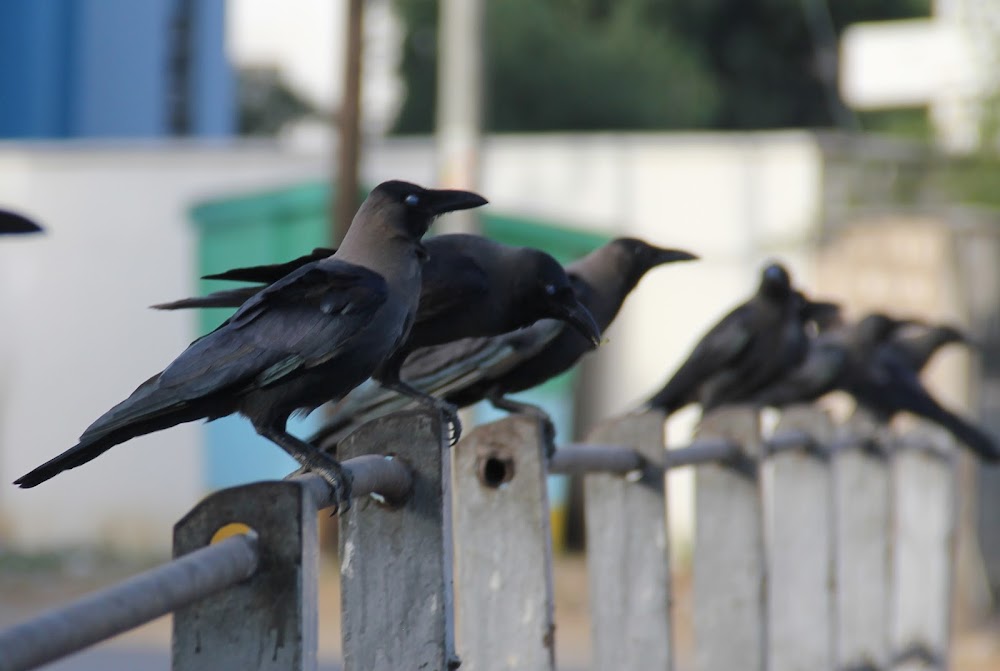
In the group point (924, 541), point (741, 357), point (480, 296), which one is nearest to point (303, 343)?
point (480, 296)

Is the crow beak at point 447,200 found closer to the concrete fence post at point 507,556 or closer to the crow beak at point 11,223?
the concrete fence post at point 507,556

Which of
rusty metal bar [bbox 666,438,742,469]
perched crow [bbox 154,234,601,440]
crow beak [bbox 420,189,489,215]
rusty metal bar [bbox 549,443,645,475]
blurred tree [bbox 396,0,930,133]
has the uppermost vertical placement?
blurred tree [bbox 396,0,930,133]

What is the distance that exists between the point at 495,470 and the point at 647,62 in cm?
2207

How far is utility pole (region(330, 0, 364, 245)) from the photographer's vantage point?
11484 millimetres

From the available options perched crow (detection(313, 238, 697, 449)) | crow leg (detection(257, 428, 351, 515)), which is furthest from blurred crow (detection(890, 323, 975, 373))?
crow leg (detection(257, 428, 351, 515))

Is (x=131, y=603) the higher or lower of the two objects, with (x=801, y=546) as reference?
higher

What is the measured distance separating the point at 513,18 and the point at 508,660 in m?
22.2

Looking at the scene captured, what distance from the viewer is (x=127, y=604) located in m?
1.68

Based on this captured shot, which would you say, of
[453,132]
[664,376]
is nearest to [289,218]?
[453,132]

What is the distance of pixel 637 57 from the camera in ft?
81.4

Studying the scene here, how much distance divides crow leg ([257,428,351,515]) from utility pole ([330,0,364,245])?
28.5 feet

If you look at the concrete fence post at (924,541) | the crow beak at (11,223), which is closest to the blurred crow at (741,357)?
the concrete fence post at (924,541)

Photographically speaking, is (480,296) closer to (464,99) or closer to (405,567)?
(405,567)

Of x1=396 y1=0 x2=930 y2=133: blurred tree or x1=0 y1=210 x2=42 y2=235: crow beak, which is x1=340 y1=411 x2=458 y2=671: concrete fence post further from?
x1=396 y1=0 x2=930 y2=133: blurred tree
